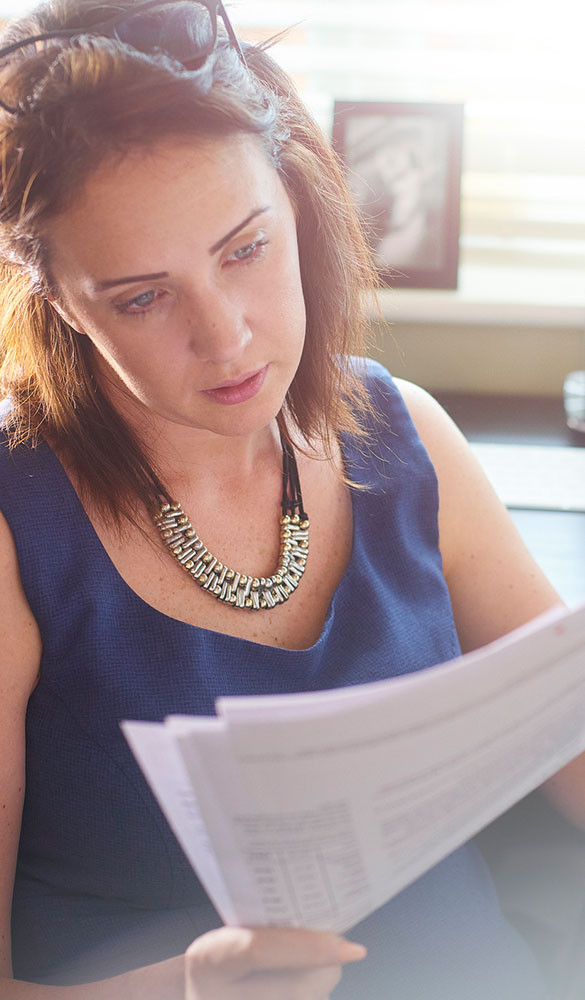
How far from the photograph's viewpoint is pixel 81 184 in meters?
0.70

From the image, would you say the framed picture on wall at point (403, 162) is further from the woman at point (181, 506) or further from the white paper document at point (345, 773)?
the white paper document at point (345, 773)

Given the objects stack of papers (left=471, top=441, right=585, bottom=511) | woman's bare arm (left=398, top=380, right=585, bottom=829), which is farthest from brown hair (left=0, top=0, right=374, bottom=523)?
stack of papers (left=471, top=441, right=585, bottom=511)

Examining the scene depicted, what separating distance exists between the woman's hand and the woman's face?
0.42 m

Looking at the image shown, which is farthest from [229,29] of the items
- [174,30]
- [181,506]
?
[181,506]

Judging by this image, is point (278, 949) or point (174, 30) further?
point (174, 30)

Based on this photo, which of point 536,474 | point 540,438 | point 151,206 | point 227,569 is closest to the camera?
point 151,206

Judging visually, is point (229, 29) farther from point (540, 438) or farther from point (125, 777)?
point (540, 438)

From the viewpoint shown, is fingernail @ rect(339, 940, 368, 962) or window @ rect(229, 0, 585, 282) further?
window @ rect(229, 0, 585, 282)

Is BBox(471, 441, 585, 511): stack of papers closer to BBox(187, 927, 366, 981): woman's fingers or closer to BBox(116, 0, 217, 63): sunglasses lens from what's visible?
BBox(116, 0, 217, 63): sunglasses lens

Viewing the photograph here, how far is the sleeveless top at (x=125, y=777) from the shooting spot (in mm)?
815

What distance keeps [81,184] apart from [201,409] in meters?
0.20

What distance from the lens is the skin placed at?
2.15ft

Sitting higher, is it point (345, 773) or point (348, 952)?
point (345, 773)

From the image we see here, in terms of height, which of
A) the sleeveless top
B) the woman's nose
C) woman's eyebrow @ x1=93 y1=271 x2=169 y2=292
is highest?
woman's eyebrow @ x1=93 y1=271 x2=169 y2=292
